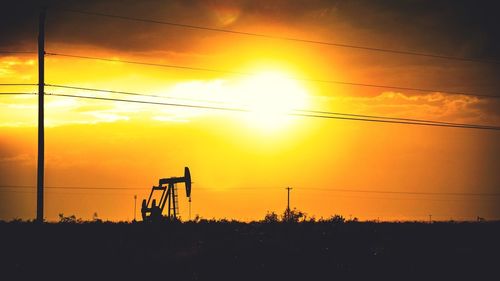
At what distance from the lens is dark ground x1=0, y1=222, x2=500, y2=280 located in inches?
952

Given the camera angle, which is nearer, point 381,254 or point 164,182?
point 381,254

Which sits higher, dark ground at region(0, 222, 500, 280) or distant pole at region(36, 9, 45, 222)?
distant pole at region(36, 9, 45, 222)

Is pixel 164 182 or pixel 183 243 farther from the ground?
pixel 164 182

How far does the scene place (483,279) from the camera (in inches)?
956

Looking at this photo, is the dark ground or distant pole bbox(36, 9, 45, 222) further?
distant pole bbox(36, 9, 45, 222)

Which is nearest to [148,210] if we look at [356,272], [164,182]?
[164,182]

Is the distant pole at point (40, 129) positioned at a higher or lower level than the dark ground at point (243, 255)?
higher

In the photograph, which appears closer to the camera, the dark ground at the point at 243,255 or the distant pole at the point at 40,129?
the dark ground at the point at 243,255

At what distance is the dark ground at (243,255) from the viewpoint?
2419cm

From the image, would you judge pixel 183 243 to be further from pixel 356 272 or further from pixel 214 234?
pixel 356 272

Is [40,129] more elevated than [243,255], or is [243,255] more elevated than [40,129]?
[40,129]

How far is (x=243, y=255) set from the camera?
28.3 m

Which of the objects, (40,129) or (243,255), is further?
(40,129)

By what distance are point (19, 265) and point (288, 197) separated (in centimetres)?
8976
